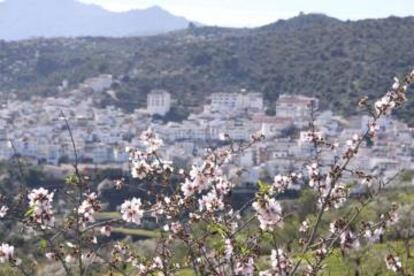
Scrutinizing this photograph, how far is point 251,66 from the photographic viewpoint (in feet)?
300

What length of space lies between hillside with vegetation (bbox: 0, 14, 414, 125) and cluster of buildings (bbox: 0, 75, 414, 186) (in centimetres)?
292

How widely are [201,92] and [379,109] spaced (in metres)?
82.0

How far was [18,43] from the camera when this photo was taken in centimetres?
11588

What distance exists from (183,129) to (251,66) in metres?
22.8

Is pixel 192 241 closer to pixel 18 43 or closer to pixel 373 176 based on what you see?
pixel 373 176

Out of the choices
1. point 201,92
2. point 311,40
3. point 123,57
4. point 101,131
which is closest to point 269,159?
point 101,131

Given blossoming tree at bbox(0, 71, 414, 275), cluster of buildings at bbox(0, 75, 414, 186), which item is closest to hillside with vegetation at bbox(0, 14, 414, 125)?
cluster of buildings at bbox(0, 75, 414, 186)

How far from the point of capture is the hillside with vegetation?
77.6 meters

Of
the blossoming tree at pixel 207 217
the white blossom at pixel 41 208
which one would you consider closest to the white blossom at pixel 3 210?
the blossoming tree at pixel 207 217

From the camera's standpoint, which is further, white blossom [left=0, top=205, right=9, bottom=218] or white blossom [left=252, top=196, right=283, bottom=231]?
white blossom [left=0, top=205, right=9, bottom=218]

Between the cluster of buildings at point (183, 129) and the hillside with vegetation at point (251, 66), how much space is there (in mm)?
2924

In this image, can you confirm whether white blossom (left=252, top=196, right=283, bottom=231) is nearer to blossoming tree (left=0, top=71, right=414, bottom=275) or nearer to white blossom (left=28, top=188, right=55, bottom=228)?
blossoming tree (left=0, top=71, right=414, bottom=275)

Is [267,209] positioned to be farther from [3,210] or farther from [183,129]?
[183,129]

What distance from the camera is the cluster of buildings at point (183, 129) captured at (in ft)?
183
